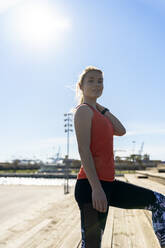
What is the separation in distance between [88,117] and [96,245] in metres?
0.72

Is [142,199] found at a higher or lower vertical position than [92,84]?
lower

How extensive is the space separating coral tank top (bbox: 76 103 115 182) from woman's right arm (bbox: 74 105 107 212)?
47mm

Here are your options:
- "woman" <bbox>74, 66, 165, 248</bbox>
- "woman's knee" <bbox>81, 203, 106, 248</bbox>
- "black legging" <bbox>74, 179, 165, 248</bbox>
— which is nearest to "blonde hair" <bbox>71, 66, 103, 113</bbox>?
"woman" <bbox>74, 66, 165, 248</bbox>

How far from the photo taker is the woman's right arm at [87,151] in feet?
4.75

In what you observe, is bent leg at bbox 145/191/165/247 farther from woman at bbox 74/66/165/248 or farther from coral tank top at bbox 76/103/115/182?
coral tank top at bbox 76/103/115/182

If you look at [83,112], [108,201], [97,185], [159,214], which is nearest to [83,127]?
[83,112]

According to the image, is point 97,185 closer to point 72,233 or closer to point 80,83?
point 80,83

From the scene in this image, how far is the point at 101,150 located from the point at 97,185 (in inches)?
8.2

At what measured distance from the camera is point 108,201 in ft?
5.11

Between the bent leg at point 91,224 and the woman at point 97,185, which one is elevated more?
the woman at point 97,185

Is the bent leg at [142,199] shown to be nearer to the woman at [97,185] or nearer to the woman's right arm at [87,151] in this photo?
the woman at [97,185]

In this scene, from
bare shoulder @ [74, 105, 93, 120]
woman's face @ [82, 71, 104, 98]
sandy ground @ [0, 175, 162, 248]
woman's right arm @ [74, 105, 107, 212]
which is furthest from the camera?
sandy ground @ [0, 175, 162, 248]

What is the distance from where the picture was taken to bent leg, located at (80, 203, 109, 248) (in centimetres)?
148

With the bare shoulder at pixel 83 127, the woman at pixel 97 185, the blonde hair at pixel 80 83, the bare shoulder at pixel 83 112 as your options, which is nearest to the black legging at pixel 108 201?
the woman at pixel 97 185
